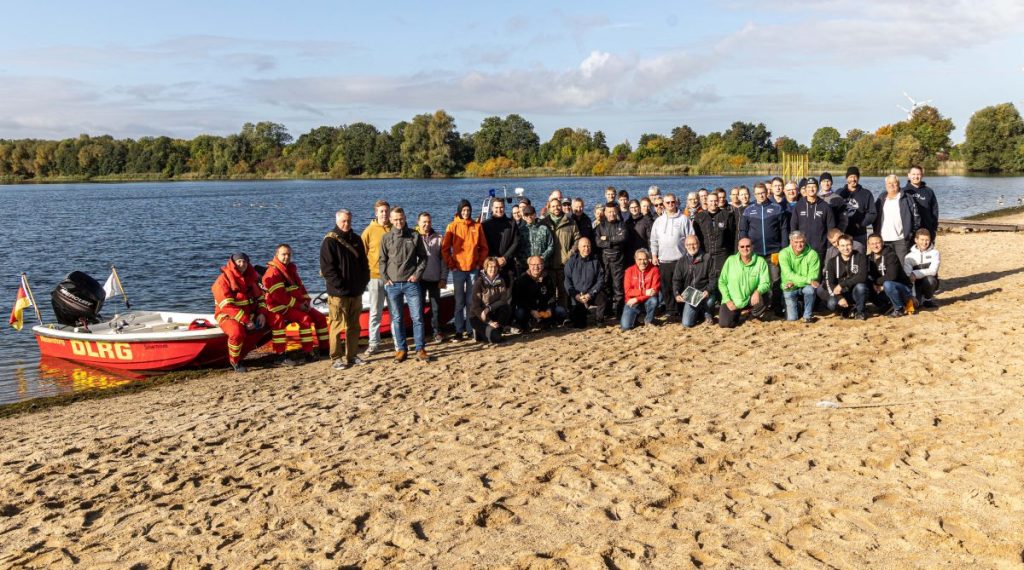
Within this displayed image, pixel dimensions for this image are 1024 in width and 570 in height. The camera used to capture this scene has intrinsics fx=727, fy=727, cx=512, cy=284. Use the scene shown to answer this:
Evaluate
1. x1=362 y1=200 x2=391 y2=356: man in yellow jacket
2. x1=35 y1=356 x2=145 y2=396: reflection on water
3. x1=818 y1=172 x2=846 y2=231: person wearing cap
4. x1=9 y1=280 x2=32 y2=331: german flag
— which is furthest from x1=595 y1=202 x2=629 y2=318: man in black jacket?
x1=9 y1=280 x2=32 y2=331: german flag

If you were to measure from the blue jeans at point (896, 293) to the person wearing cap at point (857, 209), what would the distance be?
1071 mm

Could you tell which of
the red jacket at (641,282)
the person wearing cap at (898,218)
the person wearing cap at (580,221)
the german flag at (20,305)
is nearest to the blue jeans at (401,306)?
the person wearing cap at (580,221)

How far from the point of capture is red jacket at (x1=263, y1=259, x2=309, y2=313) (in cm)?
950

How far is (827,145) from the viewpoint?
10675 centimetres

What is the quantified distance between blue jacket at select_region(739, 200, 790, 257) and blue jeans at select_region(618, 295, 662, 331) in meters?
1.52

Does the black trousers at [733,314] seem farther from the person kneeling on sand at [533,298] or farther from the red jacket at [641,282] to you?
the person kneeling on sand at [533,298]

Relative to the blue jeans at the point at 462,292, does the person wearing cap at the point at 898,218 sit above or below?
above

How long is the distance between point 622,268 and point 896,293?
3517mm

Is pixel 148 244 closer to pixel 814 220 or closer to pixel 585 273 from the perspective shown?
pixel 585 273

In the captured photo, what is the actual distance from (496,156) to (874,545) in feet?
371

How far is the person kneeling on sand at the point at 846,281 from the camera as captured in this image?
30.5ft

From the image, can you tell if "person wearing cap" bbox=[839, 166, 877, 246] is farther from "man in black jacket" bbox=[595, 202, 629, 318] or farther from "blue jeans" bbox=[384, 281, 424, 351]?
"blue jeans" bbox=[384, 281, 424, 351]

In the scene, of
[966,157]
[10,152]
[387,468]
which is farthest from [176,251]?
[10,152]

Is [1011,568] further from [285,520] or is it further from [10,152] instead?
[10,152]
